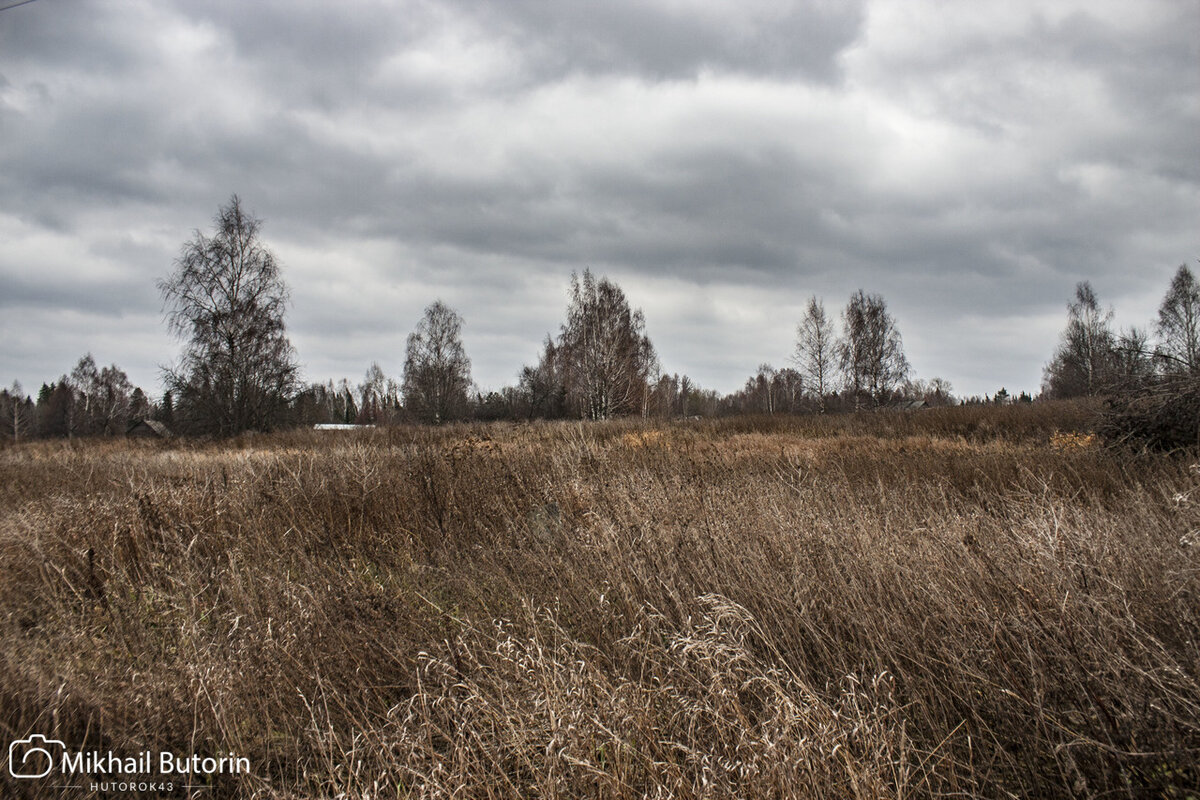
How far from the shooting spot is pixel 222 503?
20.4 feet

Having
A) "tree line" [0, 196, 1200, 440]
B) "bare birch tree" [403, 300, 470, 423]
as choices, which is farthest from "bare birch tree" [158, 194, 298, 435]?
"bare birch tree" [403, 300, 470, 423]

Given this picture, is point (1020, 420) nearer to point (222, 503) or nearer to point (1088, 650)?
point (1088, 650)

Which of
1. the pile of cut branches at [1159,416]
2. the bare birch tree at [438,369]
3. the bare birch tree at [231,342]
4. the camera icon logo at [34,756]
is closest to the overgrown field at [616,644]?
the camera icon logo at [34,756]

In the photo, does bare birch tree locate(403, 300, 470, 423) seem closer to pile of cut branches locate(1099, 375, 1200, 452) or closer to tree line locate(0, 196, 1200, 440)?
tree line locate(0, 196, 1200, 440)

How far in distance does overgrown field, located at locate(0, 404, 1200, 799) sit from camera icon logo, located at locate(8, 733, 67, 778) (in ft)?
0.20

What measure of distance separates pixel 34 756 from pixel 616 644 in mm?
2623

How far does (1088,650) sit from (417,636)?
3.47 metres

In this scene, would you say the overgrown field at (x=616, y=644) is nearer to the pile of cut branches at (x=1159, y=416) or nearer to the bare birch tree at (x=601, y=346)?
the pile of cut branches at (x=1159, y=416)

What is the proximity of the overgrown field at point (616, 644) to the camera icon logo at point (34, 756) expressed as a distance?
6 cm

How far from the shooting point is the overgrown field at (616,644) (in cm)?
214

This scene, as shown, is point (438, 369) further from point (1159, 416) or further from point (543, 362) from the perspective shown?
point (1159, 416)

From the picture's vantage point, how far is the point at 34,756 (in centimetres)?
254

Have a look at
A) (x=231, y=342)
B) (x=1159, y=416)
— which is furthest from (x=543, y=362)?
(x=1159, y=416)

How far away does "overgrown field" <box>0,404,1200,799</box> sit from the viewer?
2139 mm
